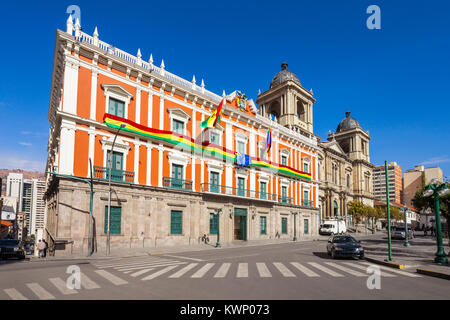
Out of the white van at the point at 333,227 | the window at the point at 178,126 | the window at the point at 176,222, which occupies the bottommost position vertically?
the white van at the point at 333,227

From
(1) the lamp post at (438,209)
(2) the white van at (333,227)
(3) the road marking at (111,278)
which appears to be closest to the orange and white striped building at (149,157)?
(2) the white van at (333,227)

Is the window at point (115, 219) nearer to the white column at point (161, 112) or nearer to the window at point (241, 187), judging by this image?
the white column at point (161, 112)

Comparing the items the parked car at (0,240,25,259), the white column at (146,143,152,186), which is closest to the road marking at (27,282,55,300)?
the parked car at (0,240,25,259)

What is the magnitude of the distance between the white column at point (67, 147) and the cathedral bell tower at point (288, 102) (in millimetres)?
37089

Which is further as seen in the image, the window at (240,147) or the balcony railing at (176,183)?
the window at (240,147)

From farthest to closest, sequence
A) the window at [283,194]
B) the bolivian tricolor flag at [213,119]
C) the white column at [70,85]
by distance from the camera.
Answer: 1. the window at [283,194]
2. the bolivian tricolor flag at [213,119]
3. the white column at [70,85]

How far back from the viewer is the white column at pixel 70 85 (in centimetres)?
2317

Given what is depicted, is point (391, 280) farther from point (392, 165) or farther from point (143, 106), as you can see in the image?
point (392, 165)

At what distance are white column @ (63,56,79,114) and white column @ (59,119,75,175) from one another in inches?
45.7

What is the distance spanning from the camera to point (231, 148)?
3619 cm

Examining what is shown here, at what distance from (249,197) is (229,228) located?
4.62 meters

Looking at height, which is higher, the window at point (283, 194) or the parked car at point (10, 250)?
the window at point (283, 194)

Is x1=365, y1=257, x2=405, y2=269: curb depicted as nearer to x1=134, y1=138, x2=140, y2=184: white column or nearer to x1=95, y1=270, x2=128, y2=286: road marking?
x1=95, y1=270, x2=128, y2=286: road marking
